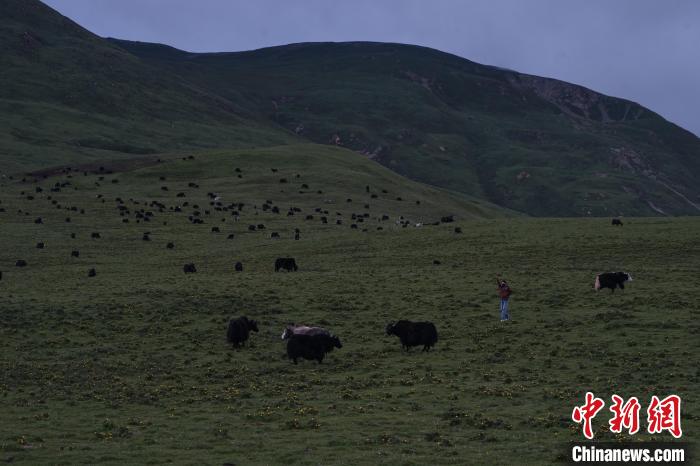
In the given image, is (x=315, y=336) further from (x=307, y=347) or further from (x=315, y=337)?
(x=307, y=347)

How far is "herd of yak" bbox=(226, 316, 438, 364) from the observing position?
29.3 metres

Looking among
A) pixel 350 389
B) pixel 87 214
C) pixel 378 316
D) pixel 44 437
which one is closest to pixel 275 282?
pixel 378 316

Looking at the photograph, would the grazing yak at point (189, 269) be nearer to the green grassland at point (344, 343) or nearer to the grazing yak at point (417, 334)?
the green grassland at point (344, 343)

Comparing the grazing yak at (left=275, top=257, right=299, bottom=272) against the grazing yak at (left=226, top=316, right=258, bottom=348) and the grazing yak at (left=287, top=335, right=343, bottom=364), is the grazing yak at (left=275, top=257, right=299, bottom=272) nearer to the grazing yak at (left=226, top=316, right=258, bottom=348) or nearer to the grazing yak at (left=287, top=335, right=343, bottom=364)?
the grazing yak at (left=226, top=316, right=258, bottom=348)

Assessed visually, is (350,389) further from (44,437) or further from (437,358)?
(44,437)

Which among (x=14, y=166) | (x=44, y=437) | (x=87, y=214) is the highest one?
(x=14, y=166)

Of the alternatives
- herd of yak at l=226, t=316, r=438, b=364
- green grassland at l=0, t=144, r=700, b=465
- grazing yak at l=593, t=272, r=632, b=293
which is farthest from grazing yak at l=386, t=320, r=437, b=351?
grazing yak at l=593, t=272, r=632, b=293

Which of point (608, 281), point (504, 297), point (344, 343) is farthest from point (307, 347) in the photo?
point (608, 281)

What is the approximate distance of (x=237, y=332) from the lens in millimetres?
31703

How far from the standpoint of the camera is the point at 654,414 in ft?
65.0

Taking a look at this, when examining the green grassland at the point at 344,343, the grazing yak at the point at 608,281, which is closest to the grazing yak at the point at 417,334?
the green grassland at the point at 344,343

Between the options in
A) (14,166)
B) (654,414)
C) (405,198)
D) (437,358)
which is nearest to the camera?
(654,414)

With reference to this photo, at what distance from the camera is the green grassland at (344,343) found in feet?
64.2

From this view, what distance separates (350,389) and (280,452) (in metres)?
7.05
